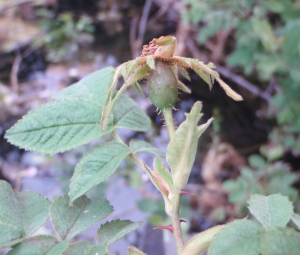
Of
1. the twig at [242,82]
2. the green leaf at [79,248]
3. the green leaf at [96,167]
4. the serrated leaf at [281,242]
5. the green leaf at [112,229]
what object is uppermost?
the serrated leaf at [281,242]

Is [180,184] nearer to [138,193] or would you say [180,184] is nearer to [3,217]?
[3,217]

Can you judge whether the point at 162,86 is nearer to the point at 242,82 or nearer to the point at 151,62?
the point at 151,62

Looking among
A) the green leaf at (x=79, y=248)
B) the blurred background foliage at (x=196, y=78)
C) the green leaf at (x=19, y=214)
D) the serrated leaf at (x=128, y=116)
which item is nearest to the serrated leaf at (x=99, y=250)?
the green leaf at (x=79, y=248)

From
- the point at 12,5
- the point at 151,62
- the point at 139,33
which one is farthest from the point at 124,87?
the point at 12,5

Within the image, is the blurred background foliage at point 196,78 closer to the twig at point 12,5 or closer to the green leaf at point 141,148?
the twig at point 12,5

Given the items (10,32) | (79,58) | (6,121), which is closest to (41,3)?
Answer: (10,32)

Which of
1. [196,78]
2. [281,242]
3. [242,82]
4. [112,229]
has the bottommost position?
[196,78]
